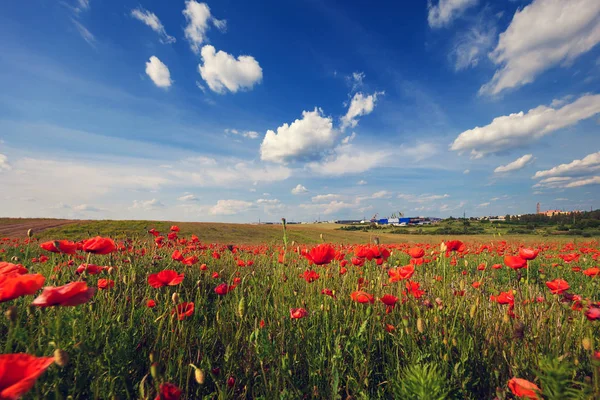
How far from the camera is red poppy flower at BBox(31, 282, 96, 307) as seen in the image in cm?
117

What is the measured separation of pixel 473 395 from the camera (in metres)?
1.87

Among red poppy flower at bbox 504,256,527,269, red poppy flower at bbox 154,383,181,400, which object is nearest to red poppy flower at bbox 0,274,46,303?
red poppy flower at bbox 154,383,181,400

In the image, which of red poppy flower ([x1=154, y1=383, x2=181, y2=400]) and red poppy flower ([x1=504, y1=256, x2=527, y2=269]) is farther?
red poppy flower ([x1=504, y1=256, x2=527, y2=269])

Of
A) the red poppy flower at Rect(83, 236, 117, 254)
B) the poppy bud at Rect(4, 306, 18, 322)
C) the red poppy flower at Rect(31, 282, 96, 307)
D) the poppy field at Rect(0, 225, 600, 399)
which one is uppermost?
the red poppy flower at Rect(83, 236, 117, 254)

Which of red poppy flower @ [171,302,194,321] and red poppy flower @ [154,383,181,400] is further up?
red poppy flower @ [171,302,194,321]

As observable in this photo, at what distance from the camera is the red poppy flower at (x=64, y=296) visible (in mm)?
1166

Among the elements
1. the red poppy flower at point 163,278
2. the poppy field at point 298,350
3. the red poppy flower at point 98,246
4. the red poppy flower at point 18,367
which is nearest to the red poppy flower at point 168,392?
the poppy field at point 298,350

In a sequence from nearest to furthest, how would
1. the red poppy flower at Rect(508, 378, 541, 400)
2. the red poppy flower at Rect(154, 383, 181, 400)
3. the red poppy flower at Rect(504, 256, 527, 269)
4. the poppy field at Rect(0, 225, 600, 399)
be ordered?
the red poppy flower at Rect(154, 383, 181, 400), the red poppy flower at Rect(508, 378, 541, 400), the poppy field at Rect(0, 225, 600, 399), the red poppy flower at Rect(504, 256, 527, 269)

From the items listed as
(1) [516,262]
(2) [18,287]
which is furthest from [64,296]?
(1) [516,262]

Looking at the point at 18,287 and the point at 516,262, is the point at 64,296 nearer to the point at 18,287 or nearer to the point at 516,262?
the point at 18,287

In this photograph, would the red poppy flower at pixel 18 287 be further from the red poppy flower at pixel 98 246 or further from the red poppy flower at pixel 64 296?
the red poppy flower at pixel 98 246

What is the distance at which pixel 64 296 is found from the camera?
119 cm

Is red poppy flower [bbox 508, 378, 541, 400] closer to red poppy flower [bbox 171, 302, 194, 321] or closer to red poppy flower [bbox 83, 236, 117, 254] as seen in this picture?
red poppy flower [bbox 171, 302, 194, 321]

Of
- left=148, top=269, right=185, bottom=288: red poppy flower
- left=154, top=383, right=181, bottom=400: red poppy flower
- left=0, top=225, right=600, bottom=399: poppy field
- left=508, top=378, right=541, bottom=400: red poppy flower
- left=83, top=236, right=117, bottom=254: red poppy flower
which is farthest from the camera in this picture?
left=148, top=269, right=185, bottom=288: red poppy flower
